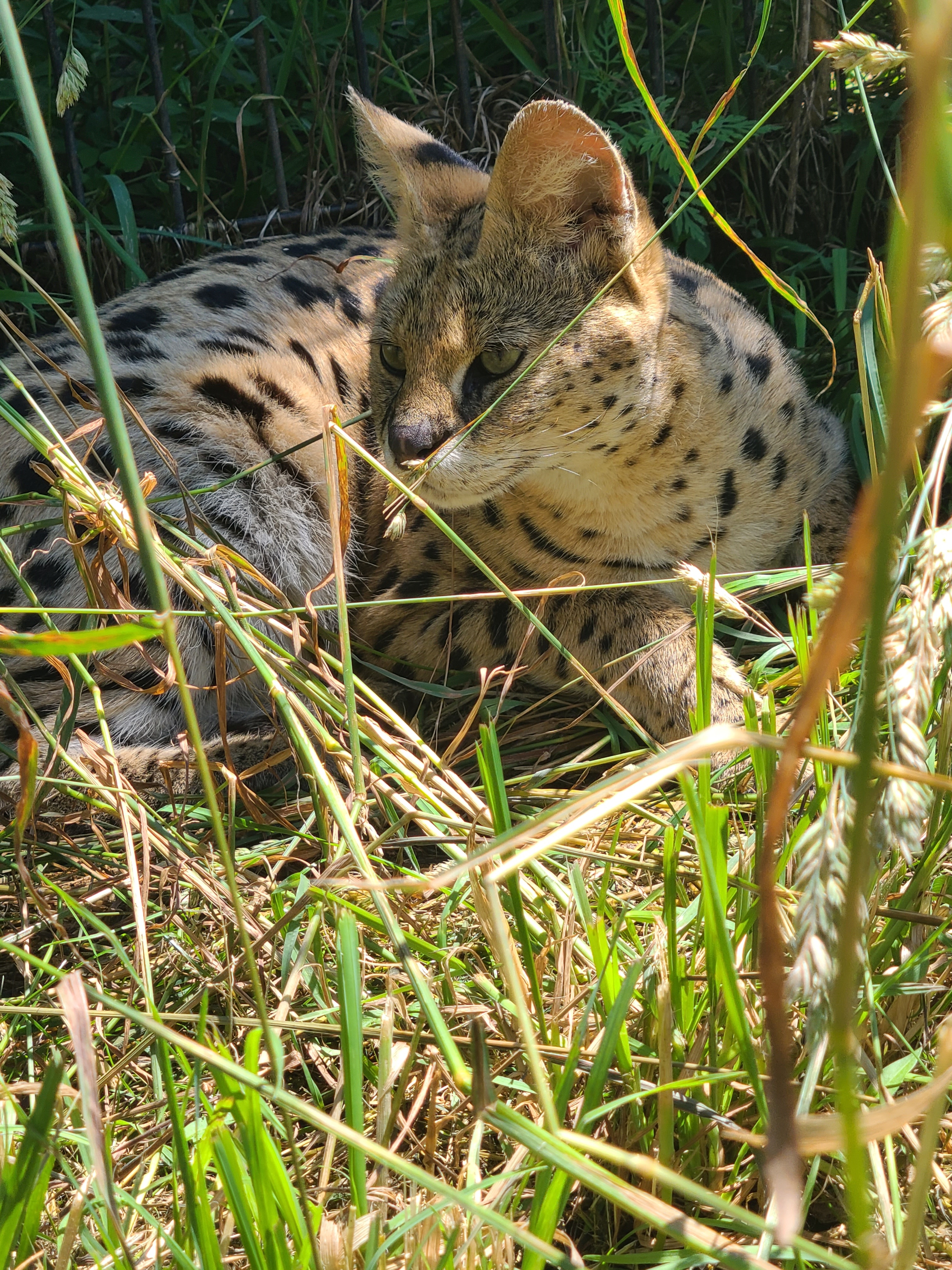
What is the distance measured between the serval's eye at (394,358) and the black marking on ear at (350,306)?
1.76 feet

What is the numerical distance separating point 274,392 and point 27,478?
1.85 feet

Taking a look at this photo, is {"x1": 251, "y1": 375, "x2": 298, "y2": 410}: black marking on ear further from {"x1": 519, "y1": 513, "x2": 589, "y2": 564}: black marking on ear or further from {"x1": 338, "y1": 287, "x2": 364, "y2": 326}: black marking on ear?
{"x1": 519, "y1": 513, "x2": 589, "y2": 564}: black marking on ear

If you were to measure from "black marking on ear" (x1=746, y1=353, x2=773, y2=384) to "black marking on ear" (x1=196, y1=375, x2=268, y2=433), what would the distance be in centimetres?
104

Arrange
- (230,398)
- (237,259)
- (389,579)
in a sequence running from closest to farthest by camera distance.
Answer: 1. (230,398)
2. (389,579)
3. (237,259)

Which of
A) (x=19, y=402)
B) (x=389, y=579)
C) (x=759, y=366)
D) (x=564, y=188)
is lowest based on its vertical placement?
(x=389, y=579)

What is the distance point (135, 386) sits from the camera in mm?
2422

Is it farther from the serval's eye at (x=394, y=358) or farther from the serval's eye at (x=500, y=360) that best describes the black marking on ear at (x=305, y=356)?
the serval's eye at (x=500, y=360)

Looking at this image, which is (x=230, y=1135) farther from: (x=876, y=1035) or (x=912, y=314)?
(x=912, y=314)

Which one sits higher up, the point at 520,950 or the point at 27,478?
the point at 27,478

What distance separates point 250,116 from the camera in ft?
11.5

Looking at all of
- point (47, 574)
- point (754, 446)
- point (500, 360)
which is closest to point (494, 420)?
point (500, 360)

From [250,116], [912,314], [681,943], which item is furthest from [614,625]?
[250,116]

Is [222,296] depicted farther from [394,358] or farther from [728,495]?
[728,495]

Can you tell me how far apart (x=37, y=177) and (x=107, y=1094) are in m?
2.91
